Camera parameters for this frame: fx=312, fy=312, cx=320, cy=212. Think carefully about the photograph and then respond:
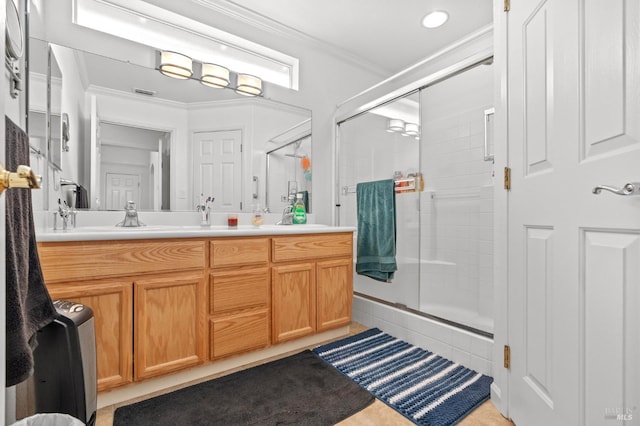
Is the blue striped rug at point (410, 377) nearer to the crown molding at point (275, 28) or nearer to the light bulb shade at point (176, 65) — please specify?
the light bulb shade at point (176, 65)

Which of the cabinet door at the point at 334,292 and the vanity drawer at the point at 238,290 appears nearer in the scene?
the vanity drawer at the point at 238,290

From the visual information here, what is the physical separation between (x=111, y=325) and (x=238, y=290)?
0.61 m

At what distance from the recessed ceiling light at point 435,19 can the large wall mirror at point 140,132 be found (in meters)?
1.39

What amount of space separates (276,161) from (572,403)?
2.22 m

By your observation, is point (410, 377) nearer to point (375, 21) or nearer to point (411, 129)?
point (411, 129)

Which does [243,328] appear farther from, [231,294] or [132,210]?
[132,210]

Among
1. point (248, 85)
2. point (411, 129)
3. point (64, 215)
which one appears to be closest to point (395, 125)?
point (411, 129)

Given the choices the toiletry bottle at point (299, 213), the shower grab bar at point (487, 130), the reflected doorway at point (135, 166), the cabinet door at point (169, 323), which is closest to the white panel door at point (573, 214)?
the shower grab bar at point (487, 130)

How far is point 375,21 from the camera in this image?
256 cm

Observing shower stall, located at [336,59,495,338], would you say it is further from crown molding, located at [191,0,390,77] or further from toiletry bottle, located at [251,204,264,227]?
toiletry bottle, located at [251,204,264,227]

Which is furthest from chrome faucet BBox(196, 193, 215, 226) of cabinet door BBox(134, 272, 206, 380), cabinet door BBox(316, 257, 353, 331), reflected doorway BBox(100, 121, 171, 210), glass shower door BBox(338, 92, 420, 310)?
glass shower door BBox(338, 92, 420, 310)

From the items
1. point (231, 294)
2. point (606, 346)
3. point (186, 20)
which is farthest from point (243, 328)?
point (186, 20)

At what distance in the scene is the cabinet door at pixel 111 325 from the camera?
1.38m
